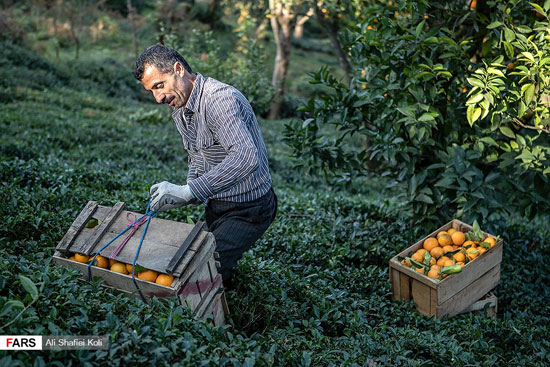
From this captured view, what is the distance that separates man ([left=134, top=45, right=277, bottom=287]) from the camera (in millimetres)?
2850

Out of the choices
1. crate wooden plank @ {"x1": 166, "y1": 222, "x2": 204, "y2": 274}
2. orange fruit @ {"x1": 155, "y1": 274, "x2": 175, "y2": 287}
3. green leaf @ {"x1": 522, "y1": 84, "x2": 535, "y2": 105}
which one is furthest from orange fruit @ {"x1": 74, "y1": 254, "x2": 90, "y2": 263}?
green leaf @ {"x1": 522, "y1": 84, "x2": 535, "y2": 105}

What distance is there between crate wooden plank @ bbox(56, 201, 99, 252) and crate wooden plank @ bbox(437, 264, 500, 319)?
255 cm

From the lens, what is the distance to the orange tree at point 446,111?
3918 mm

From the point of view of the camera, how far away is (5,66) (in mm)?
11414

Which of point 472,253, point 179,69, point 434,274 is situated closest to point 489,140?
point 472,253

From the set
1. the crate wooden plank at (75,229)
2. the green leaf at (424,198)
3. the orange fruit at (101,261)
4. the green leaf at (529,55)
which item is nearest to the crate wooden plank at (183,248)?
the orange fruit at (101,261)

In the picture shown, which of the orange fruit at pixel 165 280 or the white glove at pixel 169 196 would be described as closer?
the orange fruit at pixel 165 280

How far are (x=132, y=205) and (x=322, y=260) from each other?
1.86 m

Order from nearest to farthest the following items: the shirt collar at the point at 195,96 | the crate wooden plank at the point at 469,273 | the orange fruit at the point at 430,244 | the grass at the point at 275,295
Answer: the grass at the point at 275,295, the shirt collar at the point at 195,96, the crate wooden plank at the point at 469,273, the orange fruit at the point at 430,244

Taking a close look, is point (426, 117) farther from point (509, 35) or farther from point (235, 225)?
point (235, 225)

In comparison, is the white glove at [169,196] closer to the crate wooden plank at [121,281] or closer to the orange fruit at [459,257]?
the crate wooden plank at [121,281]

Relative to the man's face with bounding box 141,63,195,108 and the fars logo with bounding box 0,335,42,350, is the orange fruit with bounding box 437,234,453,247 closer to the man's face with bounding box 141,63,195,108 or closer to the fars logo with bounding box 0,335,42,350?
the man's face with bounding box 141,63,195,108

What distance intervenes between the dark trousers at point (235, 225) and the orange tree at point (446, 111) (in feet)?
5.07

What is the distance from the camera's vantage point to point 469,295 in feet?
12.6
